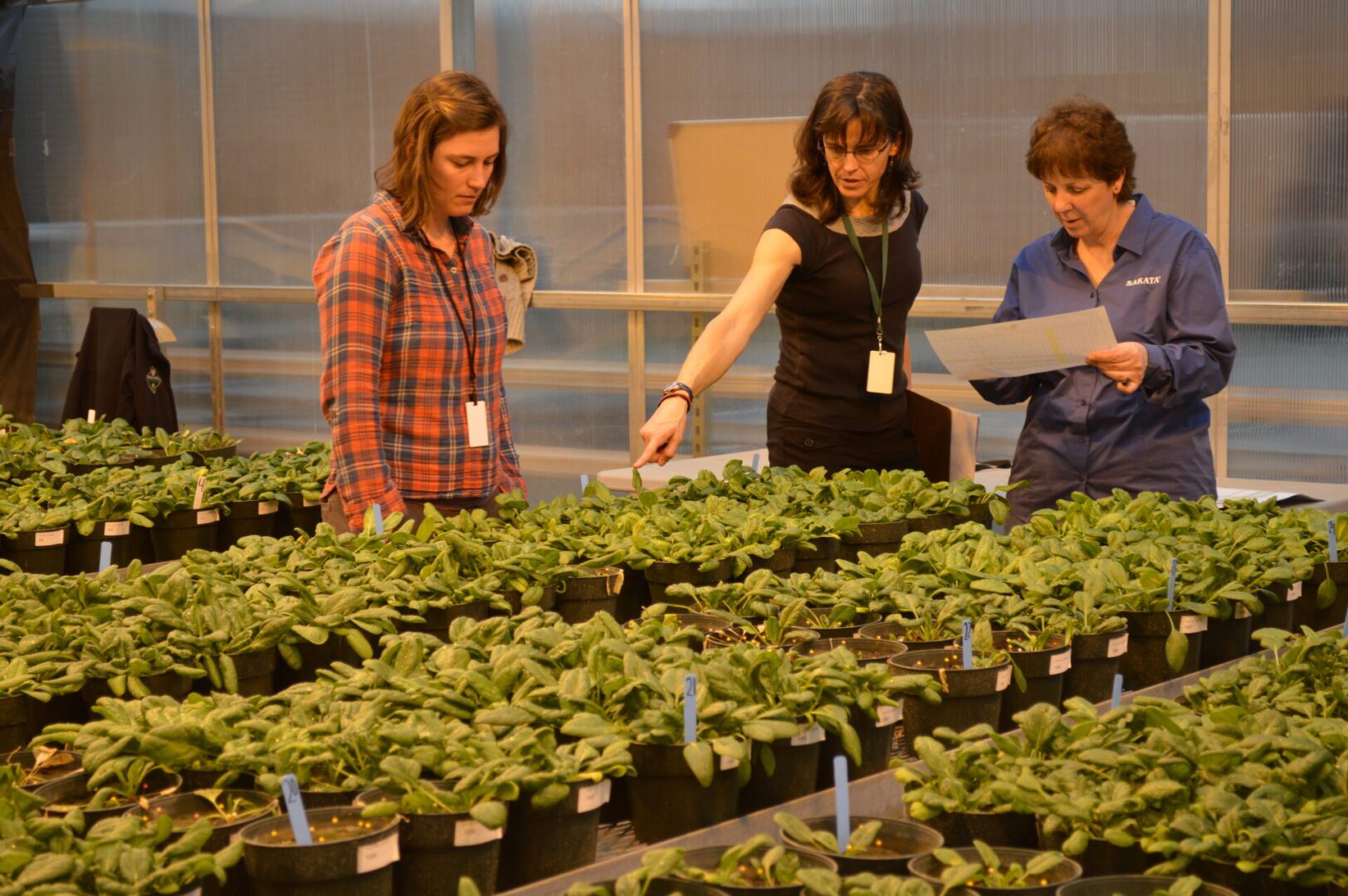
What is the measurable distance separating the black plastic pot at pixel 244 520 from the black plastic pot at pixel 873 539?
1520 millimetres

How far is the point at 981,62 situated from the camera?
587 centimetres

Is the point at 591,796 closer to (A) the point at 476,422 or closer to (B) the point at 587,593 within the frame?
(B) the point at 587,593

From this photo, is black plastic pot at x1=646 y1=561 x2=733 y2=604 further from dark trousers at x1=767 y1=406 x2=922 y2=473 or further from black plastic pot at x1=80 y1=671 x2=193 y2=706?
dark trousers at x1=767 y1=406 x2=922 y2=473

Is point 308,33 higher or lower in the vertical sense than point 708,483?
higher

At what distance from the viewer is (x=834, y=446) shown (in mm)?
3285

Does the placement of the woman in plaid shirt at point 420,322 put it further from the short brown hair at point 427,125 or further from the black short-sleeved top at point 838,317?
the black short-sleeved top at point 838,317

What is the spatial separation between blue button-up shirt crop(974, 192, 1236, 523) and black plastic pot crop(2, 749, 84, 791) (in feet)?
6.65

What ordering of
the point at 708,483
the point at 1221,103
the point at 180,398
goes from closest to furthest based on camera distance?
1. the point at 708,483
2. the point at 1221,103
3. the point at 180,398

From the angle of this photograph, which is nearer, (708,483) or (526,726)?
(526,726)

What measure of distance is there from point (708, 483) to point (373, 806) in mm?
1760

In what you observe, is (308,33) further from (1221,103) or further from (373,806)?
(373,806)

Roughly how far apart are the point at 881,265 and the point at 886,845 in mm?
1887

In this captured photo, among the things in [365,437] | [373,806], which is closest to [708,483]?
[365,437]

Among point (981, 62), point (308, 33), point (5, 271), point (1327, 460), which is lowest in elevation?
point (1327, 460)
